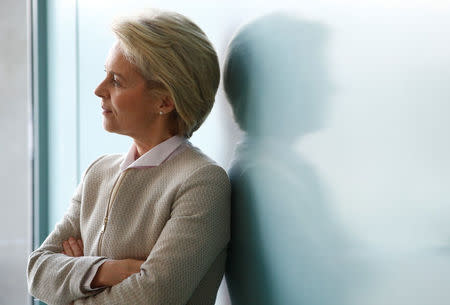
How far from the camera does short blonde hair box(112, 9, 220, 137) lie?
144cm

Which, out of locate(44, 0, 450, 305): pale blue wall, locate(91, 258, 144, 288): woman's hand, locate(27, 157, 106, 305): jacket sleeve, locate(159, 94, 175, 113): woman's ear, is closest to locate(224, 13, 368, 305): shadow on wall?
locate(44, 0, 450, 305): pale blue wall

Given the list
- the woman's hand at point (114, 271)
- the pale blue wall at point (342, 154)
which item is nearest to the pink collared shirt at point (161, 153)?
the pale blue wall at point (342, 154)

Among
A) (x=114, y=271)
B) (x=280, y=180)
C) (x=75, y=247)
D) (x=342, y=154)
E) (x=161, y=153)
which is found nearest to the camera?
(x=342, y=154)

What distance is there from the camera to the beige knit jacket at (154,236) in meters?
1.34

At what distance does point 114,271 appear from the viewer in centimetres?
143

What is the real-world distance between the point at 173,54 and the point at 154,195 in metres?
0.33

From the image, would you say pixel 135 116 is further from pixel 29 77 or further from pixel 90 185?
pixel 29 77

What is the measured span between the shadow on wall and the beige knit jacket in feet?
0.24

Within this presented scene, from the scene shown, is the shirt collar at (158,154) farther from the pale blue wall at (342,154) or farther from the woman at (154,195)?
the pale blue wall at (342,154)

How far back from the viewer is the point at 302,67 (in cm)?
120

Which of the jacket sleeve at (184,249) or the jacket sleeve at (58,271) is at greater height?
the jacket sleeve at (184,249)

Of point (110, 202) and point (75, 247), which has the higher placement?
point (110, 202)

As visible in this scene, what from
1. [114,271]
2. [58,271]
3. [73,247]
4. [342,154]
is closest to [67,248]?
[73,247]

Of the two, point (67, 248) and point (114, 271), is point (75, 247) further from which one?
point (114, 271)
